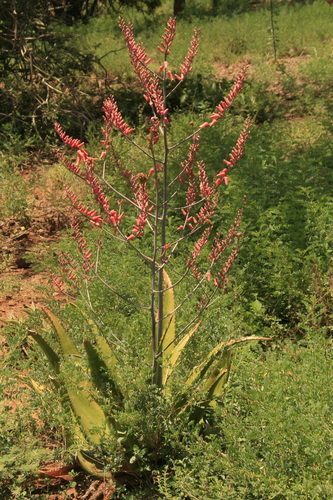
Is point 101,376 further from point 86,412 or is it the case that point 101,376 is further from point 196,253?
point 196,253

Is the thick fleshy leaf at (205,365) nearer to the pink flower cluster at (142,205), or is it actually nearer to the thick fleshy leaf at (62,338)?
A: the thick fleshy leaf at (62,338)

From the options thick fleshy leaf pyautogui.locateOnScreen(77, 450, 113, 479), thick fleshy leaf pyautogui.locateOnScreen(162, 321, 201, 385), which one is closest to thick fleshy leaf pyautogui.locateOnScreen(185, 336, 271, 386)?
thick fleshy leaf pyautogui.locateOnScreen(162, 321, 201, 385)

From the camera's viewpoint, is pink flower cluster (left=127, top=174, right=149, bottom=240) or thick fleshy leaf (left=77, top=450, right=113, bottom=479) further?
thick fleshy leaf (left=77, top=450, right=113, bottom=479)

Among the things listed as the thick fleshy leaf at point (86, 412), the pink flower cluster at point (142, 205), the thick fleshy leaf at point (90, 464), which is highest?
the pink flower cluster at point (142, 205)

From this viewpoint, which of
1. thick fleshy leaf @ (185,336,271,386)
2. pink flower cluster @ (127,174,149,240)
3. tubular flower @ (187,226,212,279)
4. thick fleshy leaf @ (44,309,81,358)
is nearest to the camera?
pink flower cluster @ (127,174,149,240)

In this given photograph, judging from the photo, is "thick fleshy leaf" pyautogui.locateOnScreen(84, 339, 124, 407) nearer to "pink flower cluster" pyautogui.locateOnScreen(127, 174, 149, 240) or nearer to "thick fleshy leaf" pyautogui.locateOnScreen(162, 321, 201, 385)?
"thick fleshy leaf" pyautogui.locateOnScreen(162, 321, 201, 385)

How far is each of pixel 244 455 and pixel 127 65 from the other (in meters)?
8.55

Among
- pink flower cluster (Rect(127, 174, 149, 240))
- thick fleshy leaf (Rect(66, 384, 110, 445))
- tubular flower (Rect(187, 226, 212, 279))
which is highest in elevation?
pink flower cluster (Rect(127, 174, 149, 240))

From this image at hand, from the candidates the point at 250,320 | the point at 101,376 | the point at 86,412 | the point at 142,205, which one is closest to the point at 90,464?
the point at 86,412

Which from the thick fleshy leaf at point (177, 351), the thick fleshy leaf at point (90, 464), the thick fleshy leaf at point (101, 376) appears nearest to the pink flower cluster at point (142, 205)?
the thick fleshy leaf at point (101, 376)

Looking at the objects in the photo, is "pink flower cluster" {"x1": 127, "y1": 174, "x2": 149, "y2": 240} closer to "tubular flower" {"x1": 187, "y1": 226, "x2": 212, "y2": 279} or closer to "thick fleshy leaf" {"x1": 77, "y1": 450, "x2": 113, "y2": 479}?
"tubular flower" {"x1": 187, "y1": 226, "x2": 212, "y2": 279}

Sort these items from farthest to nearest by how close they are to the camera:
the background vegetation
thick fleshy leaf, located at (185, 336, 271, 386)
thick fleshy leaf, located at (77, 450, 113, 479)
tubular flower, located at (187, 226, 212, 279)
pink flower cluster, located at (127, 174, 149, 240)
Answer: thick fleshy leaf, located at (185, 336, 271, 386), thick fleshy leaf, located at (77, 450, 113, 479), tubular flower, located at (187, 226, 212, 279), the background vegetation, pink flower cluster, located at (127, 174, 149, 240)

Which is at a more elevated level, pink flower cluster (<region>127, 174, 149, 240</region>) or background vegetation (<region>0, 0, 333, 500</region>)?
pink flower cluster (<region>127, 174, 149, 240</region>)

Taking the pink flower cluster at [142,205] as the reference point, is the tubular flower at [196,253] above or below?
below
